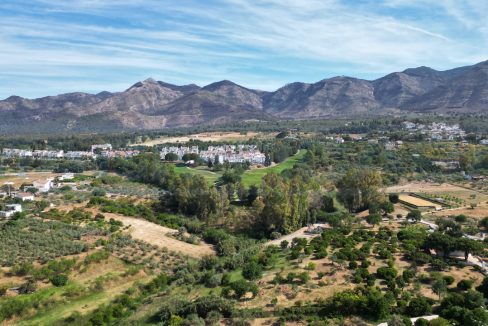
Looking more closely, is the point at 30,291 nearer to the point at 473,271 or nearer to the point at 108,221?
the point at 108,221

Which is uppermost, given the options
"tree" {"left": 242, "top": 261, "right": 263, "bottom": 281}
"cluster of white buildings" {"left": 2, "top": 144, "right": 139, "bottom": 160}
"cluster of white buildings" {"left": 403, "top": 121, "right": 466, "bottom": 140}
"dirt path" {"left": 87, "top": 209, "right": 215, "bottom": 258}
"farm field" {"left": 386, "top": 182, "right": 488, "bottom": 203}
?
"cluster of white buildings" {"left": 403, "top": 121, "right": 466, "bottom": 140}

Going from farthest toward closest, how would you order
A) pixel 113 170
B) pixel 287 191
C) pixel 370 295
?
pixel 113 170 → pixel 287 191 → pixel 370 295

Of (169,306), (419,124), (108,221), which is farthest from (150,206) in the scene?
(419,124)

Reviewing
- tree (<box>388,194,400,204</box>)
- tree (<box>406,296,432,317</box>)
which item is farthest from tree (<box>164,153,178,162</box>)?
tree (<box>406,296,432,317</box>)

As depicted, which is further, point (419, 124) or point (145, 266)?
point (419, 124)

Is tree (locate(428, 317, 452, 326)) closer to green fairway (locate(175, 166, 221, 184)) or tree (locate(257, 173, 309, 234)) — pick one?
tree (locate(257, 173, 309, 234))

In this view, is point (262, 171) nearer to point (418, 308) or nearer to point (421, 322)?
point (418, 308)
